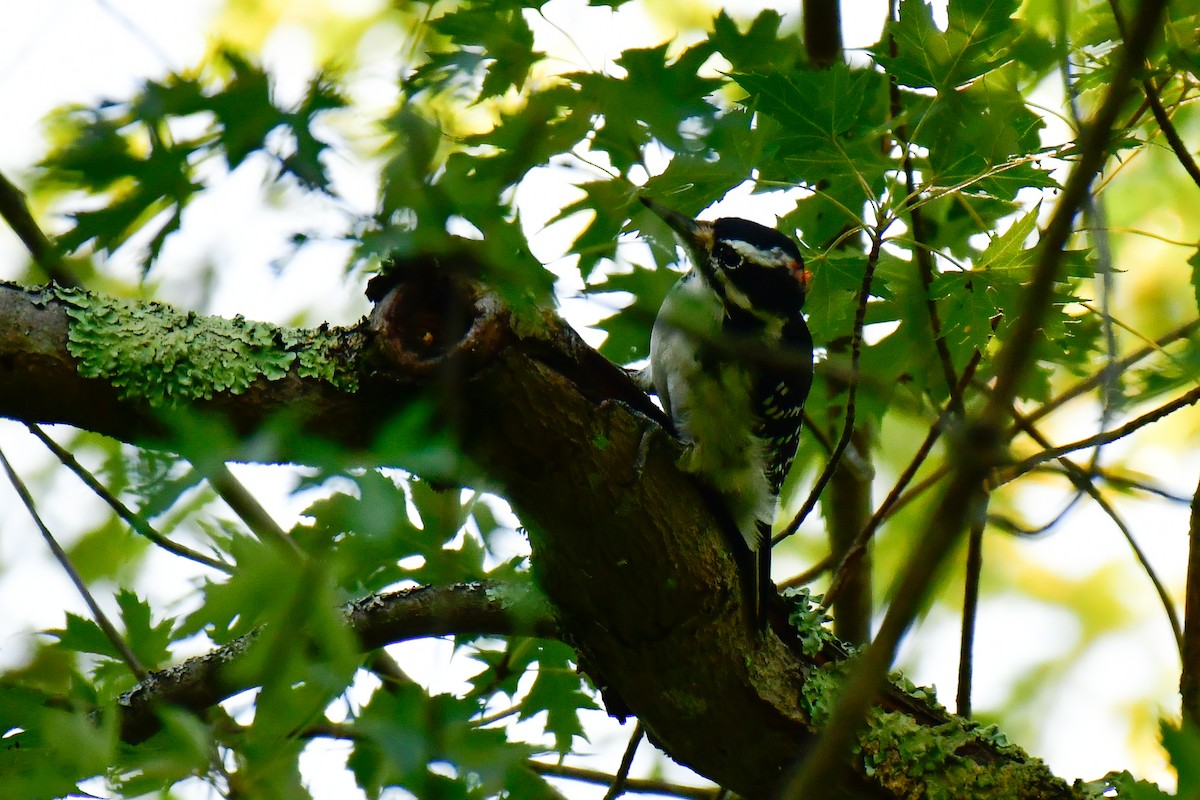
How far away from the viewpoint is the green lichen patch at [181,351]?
2127mm

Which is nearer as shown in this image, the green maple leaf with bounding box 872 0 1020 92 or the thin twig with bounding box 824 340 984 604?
the green maple leaf with bounding box 872 0 1020 92

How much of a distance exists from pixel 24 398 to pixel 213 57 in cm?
115

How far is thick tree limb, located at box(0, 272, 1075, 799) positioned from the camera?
6.89ft

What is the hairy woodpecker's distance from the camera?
269cm

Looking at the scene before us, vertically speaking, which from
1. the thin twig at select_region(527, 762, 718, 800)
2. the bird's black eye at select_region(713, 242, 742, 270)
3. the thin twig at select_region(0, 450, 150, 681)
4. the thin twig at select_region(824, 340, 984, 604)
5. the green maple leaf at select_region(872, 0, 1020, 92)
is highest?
the bird's black eye at select_region(713, 242, 742, 270)

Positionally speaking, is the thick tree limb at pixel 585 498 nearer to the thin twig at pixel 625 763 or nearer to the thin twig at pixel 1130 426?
the thin twig at pixel 625 763

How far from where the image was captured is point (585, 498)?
2283mm

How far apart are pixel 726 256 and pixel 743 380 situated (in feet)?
1.60

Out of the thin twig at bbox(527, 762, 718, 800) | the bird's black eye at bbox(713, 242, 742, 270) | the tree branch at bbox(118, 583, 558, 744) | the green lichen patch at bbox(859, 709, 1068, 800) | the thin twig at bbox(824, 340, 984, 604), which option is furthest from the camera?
the thin twig at bbox(527, 762, 718, 800)

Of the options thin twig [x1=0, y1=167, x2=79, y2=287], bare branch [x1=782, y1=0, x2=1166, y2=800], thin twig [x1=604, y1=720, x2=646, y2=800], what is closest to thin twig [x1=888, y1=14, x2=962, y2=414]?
thin twig [x1=604, y1=720, x2=646, y2=800]

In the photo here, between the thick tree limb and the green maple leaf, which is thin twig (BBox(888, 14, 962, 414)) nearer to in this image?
the green maple leaf

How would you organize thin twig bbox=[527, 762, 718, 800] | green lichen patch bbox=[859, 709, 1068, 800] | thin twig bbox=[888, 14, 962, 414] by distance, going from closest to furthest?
green lichen patch bbox=[859, 709, 1068, 800] < thin twig bbox=[888, 14, 962, 414] < thin twig bbox=[527, 762, 718, 800]

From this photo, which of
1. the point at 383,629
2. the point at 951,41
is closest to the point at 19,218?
the point at 383,629

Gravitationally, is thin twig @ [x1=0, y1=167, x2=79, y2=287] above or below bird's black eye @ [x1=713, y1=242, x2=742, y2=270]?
below
